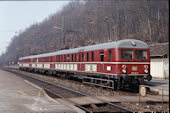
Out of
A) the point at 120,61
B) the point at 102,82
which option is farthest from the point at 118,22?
the point at 120,61

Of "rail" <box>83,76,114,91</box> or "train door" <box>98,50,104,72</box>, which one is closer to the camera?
"rail" <box>83,76,114,91</box>

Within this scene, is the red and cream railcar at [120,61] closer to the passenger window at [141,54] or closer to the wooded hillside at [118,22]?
the passenger window at [141,54]

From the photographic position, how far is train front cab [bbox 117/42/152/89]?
1391 cm

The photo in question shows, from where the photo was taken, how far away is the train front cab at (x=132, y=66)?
1391 cm

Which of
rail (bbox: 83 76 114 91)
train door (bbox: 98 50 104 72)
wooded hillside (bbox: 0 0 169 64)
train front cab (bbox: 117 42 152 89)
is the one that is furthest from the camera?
wooded hillside (bbox: 0 0 169 64)

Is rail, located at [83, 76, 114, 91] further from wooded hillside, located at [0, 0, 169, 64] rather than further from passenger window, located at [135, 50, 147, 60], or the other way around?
wooded hillside, located at [0, 0, 169, 64]

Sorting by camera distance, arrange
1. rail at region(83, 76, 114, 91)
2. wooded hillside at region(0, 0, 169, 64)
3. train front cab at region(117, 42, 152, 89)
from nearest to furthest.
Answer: train front cab at region(117, 42, 152, 89) → rail at region(83, 76, 114, 91) → wooded hillside at region(0, 0, 169, 64)

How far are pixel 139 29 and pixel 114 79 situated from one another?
42.0 metres

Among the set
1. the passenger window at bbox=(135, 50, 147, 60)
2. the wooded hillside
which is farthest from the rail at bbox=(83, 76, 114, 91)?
the wooded hillside

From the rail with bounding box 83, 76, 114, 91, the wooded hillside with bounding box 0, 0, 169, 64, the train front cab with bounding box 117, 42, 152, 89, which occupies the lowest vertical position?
the rail with bounding box 83, 76, 114, 91

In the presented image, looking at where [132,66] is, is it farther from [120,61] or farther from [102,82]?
[102,82]

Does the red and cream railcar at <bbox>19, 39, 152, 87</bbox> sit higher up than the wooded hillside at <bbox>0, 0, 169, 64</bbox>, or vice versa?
the wooded hillside at <bbox>0, 0, 169, 64</bbox>

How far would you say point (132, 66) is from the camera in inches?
559

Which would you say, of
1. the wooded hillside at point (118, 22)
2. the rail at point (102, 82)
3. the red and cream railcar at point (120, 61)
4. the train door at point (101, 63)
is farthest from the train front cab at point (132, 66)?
the wooded hillside at point (118, 22)
